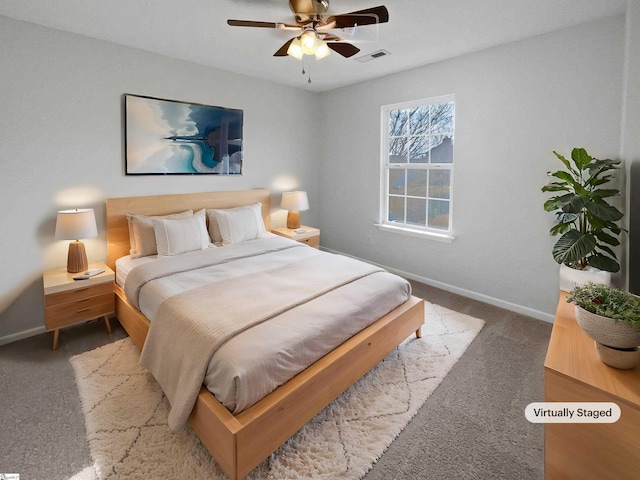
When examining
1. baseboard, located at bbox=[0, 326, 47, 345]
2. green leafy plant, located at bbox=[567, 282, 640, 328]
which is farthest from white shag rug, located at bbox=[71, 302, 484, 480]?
green leafy plant, located at bbox=[567, 282, 640, 328]

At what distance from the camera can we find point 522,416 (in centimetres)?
192

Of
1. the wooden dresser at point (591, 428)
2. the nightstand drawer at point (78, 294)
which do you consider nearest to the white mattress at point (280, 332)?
the nightstand drawer at point (78, 294)

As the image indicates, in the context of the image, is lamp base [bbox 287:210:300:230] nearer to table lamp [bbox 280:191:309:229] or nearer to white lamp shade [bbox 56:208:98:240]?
table lamp [bbox 280:191:309:229]

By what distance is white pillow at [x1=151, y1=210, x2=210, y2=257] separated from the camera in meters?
3.09

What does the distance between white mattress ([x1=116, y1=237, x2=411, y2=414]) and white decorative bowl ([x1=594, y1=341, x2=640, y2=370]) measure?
1.25 metres

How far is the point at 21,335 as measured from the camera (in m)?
2.79

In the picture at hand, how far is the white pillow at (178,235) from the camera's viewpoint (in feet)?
10.2

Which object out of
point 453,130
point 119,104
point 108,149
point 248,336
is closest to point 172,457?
point 248,336

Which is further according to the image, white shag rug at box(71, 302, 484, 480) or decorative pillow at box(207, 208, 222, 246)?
decorative pillow at box(207, 208, 222, 246)

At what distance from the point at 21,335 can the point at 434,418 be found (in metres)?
3.39

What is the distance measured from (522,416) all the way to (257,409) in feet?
5.18

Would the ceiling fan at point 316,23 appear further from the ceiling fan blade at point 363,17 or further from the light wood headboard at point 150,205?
the light wood headboard at point 150,205

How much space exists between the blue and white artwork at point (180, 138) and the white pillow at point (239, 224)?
56 centimetres

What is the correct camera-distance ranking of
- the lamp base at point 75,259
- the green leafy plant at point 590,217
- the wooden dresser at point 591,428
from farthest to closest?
the lamp base at point 75,259
the green leafy plant at point 590,217
the wooden dresser at point 591,428
